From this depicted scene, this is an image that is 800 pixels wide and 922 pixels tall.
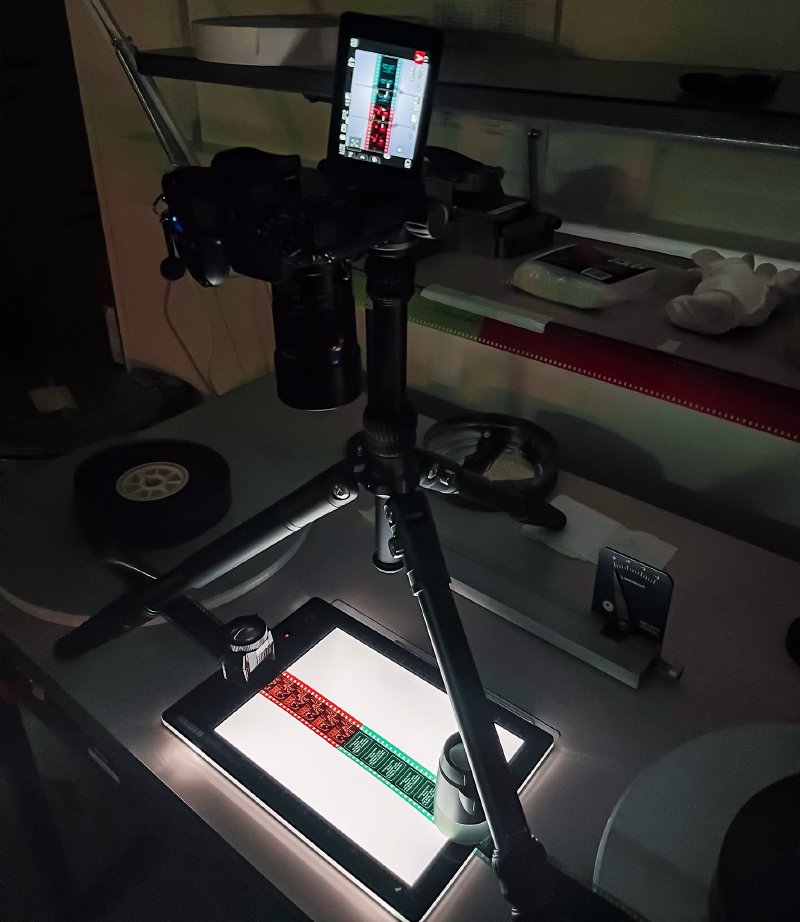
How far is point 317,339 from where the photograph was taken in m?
0.62

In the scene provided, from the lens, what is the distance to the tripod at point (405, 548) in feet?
1.73

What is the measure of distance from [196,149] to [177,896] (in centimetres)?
129

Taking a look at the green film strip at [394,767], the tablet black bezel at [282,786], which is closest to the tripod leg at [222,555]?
the tablet black bezel at [282,786]

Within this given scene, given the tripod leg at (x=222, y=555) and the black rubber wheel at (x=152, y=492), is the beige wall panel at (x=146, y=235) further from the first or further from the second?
the tripod leg at (x=222, y=555)

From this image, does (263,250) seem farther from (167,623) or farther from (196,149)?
(196,149)

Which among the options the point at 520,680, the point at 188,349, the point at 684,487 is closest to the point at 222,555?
the point at 520,680

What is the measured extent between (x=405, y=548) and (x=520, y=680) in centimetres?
27

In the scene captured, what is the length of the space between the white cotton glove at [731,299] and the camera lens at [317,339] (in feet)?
0.96

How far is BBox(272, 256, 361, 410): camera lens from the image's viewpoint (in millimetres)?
604

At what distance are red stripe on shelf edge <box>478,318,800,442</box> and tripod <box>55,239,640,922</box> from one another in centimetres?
15

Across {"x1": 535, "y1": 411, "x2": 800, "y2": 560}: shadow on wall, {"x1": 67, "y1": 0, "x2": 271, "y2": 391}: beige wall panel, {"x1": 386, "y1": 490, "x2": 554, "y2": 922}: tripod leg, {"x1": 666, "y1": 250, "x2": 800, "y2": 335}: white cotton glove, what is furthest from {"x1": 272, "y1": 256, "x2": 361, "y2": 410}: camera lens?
{"x1": 67, "y1": 0, "x2": 271, "y2": 391}: beige wall panel

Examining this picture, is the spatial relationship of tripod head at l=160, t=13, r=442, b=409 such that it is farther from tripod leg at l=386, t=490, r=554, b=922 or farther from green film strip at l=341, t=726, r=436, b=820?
green film strip at l=341, t=726, r=436, b=820

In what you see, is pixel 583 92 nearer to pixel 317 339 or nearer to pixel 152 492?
pixel 317 339

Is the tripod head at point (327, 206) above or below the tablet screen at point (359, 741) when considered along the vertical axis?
above
